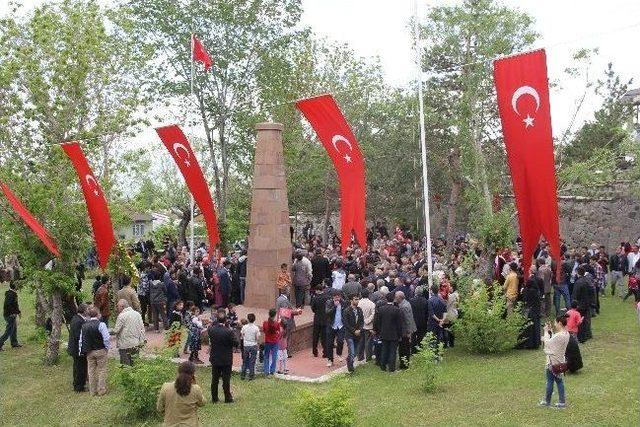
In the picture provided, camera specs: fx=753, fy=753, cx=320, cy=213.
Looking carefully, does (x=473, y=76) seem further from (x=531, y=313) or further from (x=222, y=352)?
(x=222, y=352)

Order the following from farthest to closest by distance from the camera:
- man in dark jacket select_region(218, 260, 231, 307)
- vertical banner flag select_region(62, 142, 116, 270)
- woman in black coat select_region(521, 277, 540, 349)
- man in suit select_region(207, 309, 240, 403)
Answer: man in dark jacket select_region(218, 260, 231, 307) → woman in black coat select_region(521, 277, 540, 349) → vertical banner flag select_region(62, 142, 116, 270) → man in suit select_region(207, 309, 240, 403)

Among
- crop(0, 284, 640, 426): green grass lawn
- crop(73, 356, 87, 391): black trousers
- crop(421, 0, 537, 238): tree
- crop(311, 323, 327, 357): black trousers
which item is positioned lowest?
crop(0, 284, 640, 426): green grass lawn

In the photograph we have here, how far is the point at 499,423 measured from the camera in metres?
10.3

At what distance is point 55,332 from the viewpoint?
49.5 ft

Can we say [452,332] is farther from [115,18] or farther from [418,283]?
[115,18]

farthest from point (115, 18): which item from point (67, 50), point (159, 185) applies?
point (159, 185)

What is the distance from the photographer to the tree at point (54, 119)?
1502 centimetres

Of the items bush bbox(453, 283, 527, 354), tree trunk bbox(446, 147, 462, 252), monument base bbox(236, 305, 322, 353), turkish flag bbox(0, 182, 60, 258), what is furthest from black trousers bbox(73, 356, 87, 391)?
tree trunk bbox(446, 147, 462, 252)

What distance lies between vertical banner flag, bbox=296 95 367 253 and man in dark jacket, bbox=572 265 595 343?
450 centimetres

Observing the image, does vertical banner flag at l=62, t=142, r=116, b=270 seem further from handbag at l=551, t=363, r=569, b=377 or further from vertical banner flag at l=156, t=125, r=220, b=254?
handbag at l=551, t=363, r=569, b=377

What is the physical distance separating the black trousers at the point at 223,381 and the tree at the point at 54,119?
4.42 meters

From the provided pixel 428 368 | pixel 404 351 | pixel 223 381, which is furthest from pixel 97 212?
pixel 428 368

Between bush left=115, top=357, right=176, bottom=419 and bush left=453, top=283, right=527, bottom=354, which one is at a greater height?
bush left=453, top=283, right=527, bottom=354

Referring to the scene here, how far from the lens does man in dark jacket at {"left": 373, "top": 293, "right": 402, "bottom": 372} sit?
13.5 m
